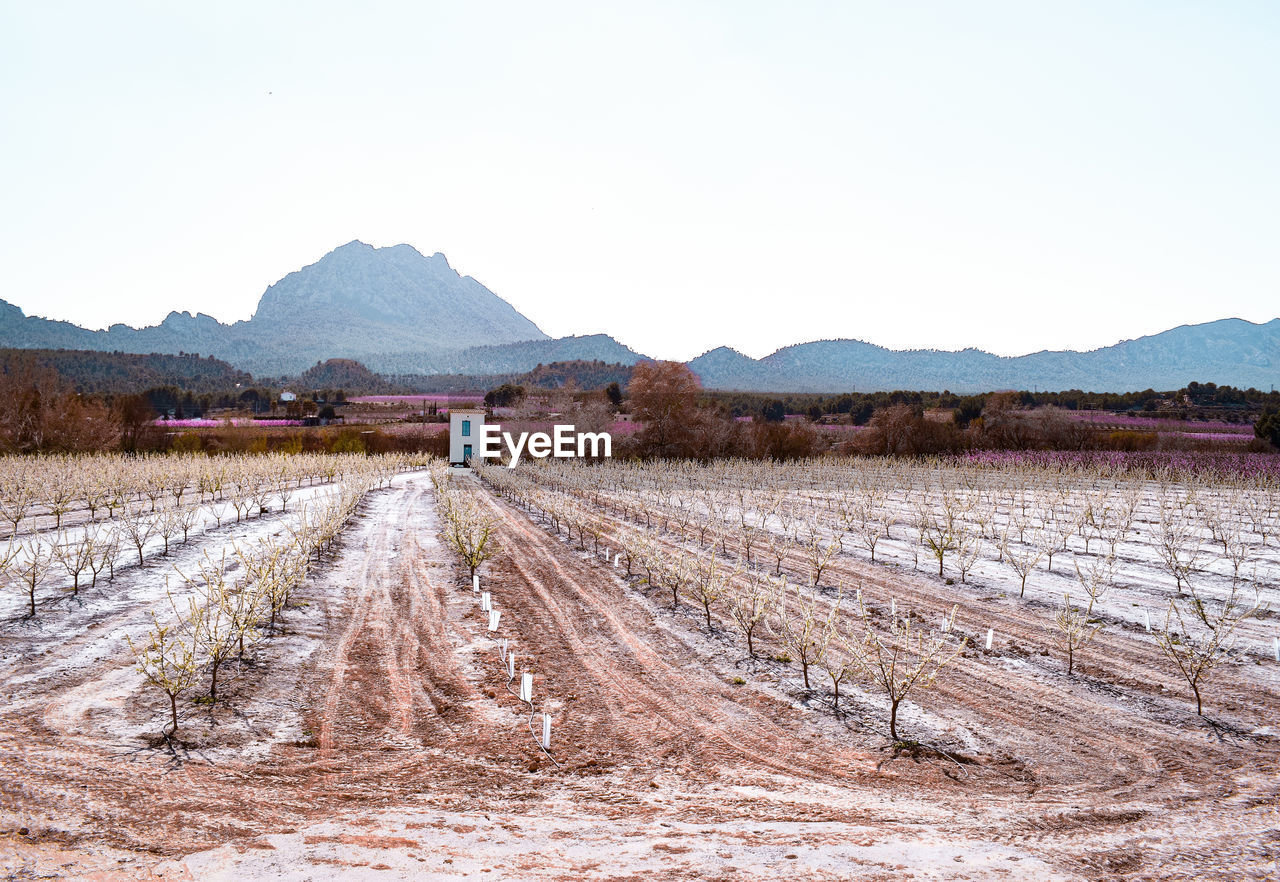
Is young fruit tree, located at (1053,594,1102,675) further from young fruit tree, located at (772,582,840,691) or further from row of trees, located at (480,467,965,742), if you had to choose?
young fruit tree, located at (772,582,840,691)

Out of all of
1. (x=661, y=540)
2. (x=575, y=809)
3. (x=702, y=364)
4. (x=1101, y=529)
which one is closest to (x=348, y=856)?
(x=575, y=809)

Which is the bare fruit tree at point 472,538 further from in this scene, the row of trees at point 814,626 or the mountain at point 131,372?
the mountain at point 131,372

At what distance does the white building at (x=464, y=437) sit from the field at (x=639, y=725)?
37.7 metres

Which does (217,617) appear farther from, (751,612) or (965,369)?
(965,369)

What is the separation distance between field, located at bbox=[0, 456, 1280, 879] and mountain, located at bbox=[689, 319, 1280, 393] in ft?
449

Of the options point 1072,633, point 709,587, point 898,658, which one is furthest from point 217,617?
point 1072,633

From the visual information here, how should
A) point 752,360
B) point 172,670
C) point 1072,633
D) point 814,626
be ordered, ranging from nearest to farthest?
point 172,670 → point 1072,633 → point 814,626 → point 752,360

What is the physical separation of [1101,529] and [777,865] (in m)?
15.7

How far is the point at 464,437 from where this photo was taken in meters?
50.7

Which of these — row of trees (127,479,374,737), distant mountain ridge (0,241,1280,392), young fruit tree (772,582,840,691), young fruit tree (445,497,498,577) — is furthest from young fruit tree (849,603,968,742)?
distant mountain ridge (0,241,1280,392)

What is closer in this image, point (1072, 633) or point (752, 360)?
point (1072, 633)

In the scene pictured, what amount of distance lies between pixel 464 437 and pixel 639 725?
46.8 metres

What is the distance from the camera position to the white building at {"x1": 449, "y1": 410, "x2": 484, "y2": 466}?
5006 cm

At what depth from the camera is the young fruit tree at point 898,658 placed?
221 inches
